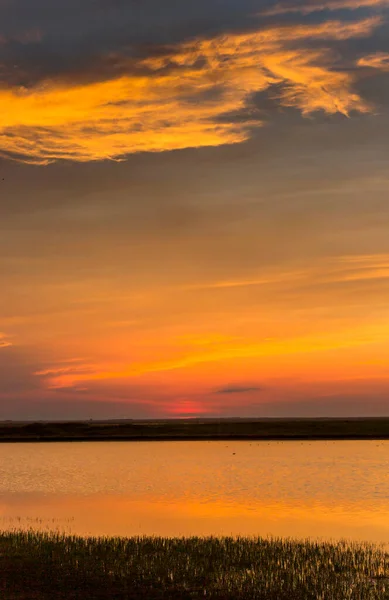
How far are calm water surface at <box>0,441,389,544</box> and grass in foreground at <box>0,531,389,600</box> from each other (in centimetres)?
519

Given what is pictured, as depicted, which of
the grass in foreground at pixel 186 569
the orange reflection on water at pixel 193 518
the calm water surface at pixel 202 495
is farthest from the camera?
the calm water surface at pixel 202 495

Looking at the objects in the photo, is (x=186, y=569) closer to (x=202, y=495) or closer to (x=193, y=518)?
(x=193, y=518)

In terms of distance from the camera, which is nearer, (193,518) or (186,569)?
(186,569)

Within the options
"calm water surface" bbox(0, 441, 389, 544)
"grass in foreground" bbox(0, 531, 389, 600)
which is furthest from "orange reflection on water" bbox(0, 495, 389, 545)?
"grass in foreground" bbox(0, 531, 389, 600)

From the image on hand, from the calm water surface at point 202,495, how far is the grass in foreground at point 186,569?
5.19 meters

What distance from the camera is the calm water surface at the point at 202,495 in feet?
121

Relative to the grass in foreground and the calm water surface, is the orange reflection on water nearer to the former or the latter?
the calm water surface

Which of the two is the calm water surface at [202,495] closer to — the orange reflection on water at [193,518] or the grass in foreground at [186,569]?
the orange reflection on water at [193,518]

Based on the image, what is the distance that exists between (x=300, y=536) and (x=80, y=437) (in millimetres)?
113989

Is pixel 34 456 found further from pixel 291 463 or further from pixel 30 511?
pixel 30 511

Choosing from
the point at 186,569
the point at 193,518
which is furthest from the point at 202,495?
the point at 186,569

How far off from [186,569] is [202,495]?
2638 cm

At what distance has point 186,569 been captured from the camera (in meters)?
24.5

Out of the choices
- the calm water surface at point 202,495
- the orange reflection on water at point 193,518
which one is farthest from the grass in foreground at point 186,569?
the calm water surface at point 202,495
